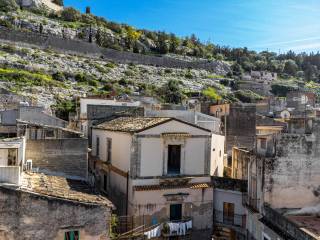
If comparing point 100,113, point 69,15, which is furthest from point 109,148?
point 69,15

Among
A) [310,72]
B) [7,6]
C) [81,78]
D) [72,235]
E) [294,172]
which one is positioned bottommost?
[72,235]

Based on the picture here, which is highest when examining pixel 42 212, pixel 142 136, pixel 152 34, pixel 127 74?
pixel 152 34

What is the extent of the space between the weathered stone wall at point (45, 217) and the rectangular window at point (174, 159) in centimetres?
711

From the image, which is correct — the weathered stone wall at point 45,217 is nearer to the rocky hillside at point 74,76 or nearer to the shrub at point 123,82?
the rocky hillside at point 74,76

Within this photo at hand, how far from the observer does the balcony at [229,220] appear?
23766mm

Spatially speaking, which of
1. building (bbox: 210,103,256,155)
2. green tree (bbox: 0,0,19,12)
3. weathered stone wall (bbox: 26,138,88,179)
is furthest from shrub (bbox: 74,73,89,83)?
→ weathered stone wall (bbox: 26,138,88,179)

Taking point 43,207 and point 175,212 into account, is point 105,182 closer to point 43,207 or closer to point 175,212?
point 175,212

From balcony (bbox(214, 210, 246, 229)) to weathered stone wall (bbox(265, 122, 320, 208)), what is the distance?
12.2 ft

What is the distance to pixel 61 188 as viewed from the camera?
18.7m

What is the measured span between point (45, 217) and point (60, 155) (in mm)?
6544

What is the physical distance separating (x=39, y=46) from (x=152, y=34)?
4892cm

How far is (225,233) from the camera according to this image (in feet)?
81.9

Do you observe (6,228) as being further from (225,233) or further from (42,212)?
(225,233)

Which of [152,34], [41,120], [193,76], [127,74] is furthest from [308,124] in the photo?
[152,34]
